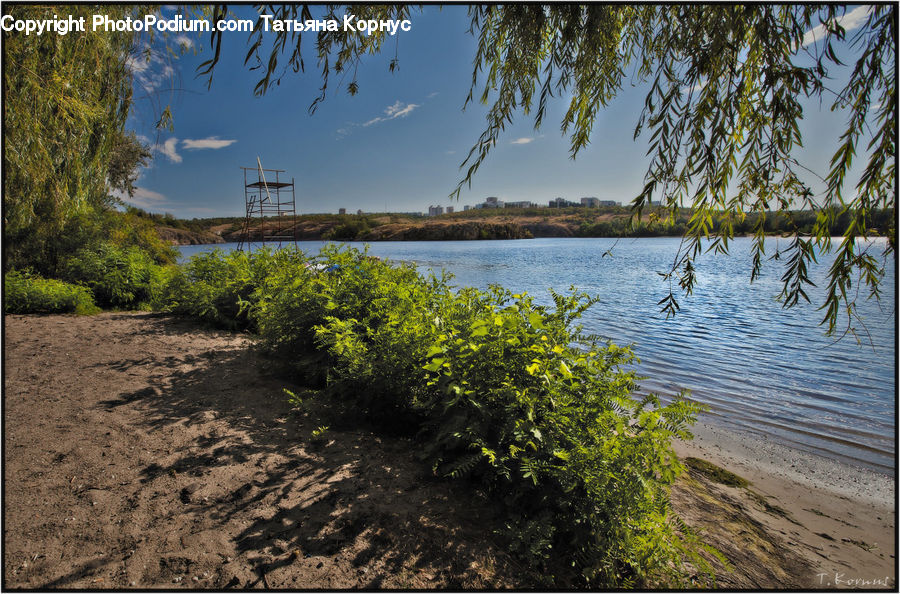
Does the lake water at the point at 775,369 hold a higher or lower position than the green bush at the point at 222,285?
lower

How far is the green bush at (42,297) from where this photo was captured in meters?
7.51

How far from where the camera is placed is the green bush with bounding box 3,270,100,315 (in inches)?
296

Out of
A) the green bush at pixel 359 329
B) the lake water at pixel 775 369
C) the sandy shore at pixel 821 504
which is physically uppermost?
the green bush at pixel 359 329

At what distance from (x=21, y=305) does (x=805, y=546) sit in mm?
12057

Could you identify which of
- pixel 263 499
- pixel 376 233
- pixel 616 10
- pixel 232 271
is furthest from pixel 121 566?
pixel 376 233

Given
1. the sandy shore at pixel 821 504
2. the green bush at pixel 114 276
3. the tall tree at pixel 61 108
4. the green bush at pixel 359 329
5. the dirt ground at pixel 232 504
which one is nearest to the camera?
the dirt ground at pixel 232 504

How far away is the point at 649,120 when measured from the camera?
1985 mm

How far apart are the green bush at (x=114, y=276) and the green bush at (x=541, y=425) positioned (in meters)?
7.76

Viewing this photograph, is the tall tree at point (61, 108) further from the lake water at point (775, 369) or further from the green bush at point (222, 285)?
the lake water at point (775, 369)

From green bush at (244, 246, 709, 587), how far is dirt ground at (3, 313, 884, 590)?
0.28m

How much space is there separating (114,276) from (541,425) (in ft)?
34.6

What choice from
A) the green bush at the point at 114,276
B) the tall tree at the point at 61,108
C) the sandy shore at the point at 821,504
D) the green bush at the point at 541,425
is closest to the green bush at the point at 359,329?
the green bush at the point at 541,425

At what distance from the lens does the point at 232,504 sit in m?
2.49

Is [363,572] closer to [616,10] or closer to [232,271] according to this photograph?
[616,10]
